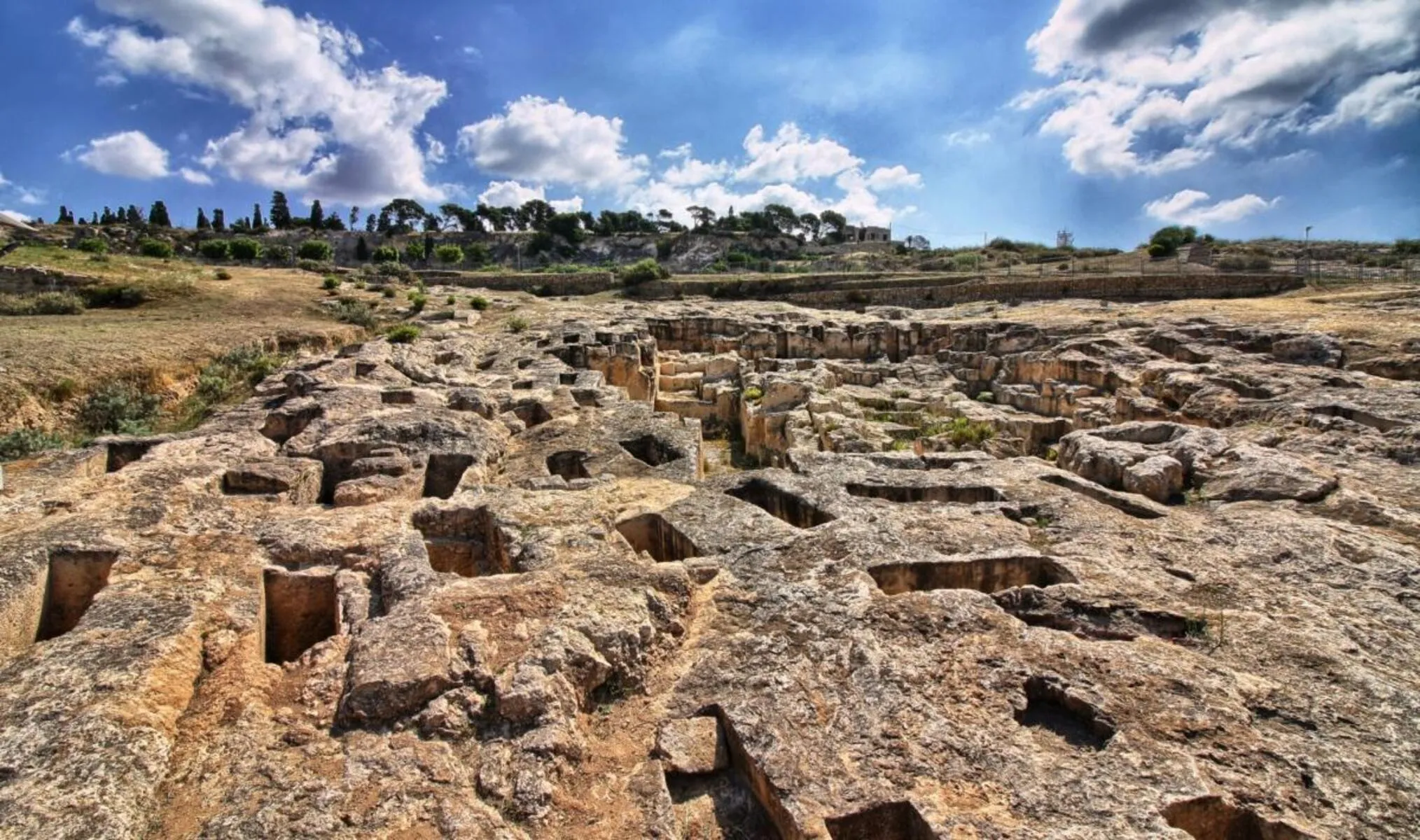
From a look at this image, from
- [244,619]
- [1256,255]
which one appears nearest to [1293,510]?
[244,619]

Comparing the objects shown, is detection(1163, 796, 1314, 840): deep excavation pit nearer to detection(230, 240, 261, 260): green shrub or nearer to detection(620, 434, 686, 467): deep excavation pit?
detection(620, 434, 686, 467): deep excavation pit

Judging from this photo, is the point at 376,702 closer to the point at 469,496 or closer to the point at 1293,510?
the point at 469,496

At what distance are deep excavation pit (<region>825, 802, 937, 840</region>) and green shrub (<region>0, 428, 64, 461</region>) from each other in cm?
1237

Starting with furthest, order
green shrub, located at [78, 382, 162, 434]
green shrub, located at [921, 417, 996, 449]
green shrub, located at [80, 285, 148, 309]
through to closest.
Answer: green shrub, located at [80, 285, 148, 309]
green shrub, located at [921, 417, 996, 449]
green shrub, located at [78, 382, 162, 434]

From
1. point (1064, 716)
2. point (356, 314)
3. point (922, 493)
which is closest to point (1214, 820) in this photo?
point (1064, 716)

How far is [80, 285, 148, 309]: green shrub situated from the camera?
2478 centimetres

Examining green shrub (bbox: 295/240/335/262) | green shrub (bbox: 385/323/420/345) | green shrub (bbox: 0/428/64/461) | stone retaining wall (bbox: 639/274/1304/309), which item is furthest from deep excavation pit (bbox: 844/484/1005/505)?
green shrub (bbox: 295/240/335/262)

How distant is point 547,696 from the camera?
4164 mm

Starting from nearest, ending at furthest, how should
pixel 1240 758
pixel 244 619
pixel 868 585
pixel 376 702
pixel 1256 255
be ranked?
pixel 1240 758
pixel 376 702
pixel 244 619
pixel 868 585
pixel 1256 255

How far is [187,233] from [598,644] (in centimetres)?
10106

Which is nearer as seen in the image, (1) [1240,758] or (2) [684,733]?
(1) [1240,758]

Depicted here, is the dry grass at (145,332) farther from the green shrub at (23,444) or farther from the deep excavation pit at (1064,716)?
the deep excavation pit at (1064,716)

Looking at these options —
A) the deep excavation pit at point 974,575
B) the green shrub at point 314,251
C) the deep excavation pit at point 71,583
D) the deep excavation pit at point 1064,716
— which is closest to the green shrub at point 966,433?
the deep excavation pit at point 974,575

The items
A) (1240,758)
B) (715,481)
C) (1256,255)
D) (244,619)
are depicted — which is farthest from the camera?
(1256,255)
